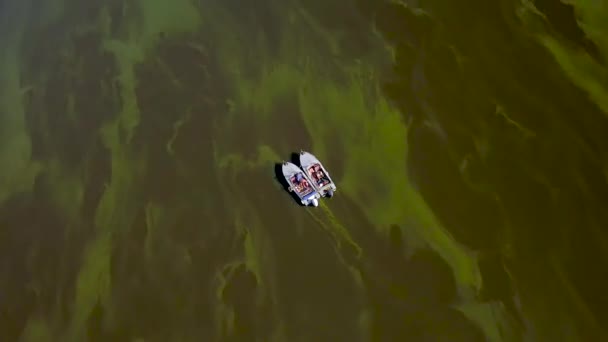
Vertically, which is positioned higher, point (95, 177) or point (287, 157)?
point (287, 157)

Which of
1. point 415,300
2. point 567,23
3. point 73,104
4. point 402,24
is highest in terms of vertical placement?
point 567,23

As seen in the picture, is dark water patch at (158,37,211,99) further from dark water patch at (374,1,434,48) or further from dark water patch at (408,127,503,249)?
dark water patch at (408,127,503,249)

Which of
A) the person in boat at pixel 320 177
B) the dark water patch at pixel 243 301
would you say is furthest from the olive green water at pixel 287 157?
the person in boat at pixel 320 177

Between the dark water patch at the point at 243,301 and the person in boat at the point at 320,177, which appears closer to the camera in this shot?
the dark water patch at the point at 243,301

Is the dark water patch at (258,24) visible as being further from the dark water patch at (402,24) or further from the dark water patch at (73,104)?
the dark water patch at (73,104)

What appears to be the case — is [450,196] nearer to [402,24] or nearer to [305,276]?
[305,276]

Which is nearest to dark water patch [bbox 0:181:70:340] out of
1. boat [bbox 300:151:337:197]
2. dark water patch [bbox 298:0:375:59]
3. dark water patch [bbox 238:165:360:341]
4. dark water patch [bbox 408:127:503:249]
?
dark water patch [bbox 238:165:360:341]

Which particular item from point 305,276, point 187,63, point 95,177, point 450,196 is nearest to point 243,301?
point 305,276
